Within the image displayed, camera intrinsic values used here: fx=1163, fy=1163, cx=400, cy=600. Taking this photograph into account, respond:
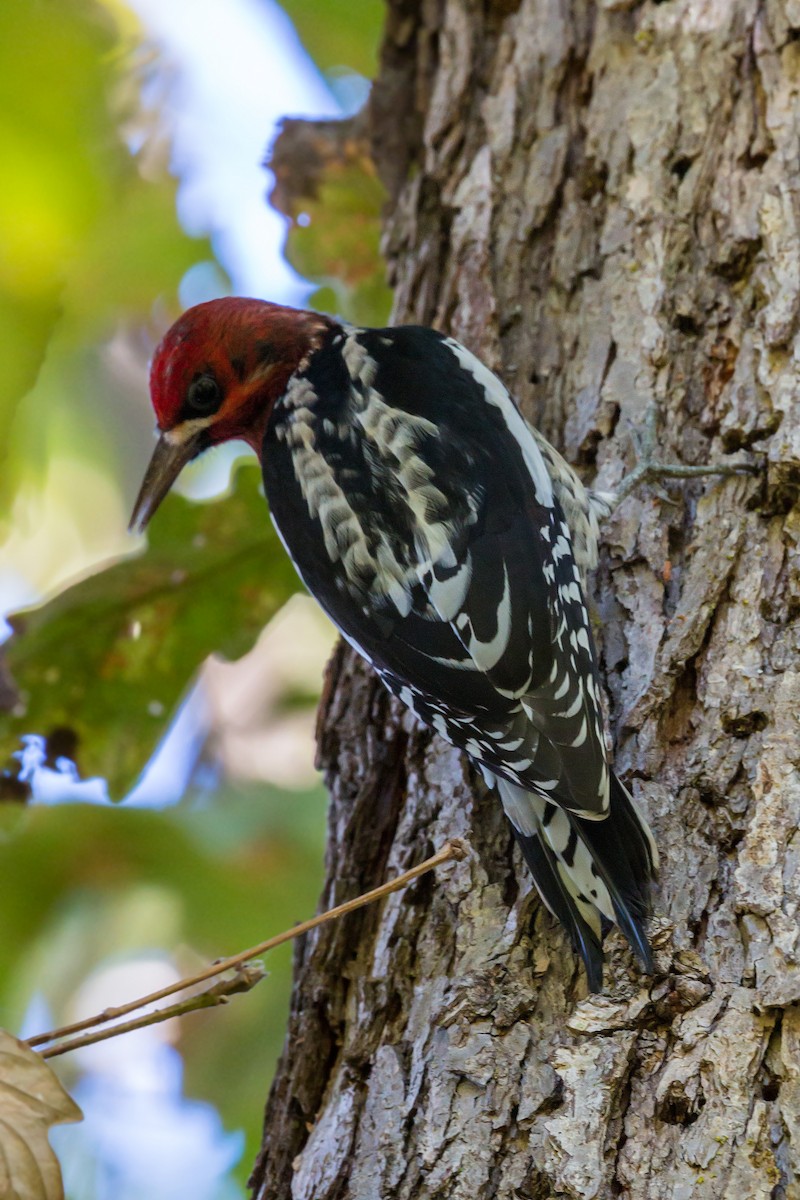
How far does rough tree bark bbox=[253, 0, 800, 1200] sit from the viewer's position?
1.43m

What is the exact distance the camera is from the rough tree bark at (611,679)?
1.43m

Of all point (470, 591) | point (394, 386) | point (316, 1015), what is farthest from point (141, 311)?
point (316, 1015)

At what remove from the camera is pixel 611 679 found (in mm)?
1922

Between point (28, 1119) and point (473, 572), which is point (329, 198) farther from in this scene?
point (28, 1119)

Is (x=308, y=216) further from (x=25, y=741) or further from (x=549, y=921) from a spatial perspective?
(x=549, y=921)

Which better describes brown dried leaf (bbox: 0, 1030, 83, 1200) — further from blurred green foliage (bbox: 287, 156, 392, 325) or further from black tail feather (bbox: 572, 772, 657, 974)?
blurred green foliage (bbox: 287, 156, 392, 325)

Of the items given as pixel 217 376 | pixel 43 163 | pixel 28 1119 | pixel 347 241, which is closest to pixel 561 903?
pixel 28 1119

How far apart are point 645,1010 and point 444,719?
0.55m

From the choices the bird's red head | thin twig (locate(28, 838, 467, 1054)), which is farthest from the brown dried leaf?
the bird's red head

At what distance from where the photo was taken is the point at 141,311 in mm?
4109

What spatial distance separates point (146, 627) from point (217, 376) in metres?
0.71

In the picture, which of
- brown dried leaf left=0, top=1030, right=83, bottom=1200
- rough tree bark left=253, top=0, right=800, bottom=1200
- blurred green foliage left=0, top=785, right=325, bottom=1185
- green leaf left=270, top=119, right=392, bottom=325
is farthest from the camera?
blurred green foliage left=0, top=785, right=325, bottom=1185

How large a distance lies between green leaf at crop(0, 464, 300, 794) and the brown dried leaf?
1.78 m

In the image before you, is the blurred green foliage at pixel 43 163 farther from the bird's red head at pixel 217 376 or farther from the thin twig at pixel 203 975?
the thin twig at pixel 203 975
